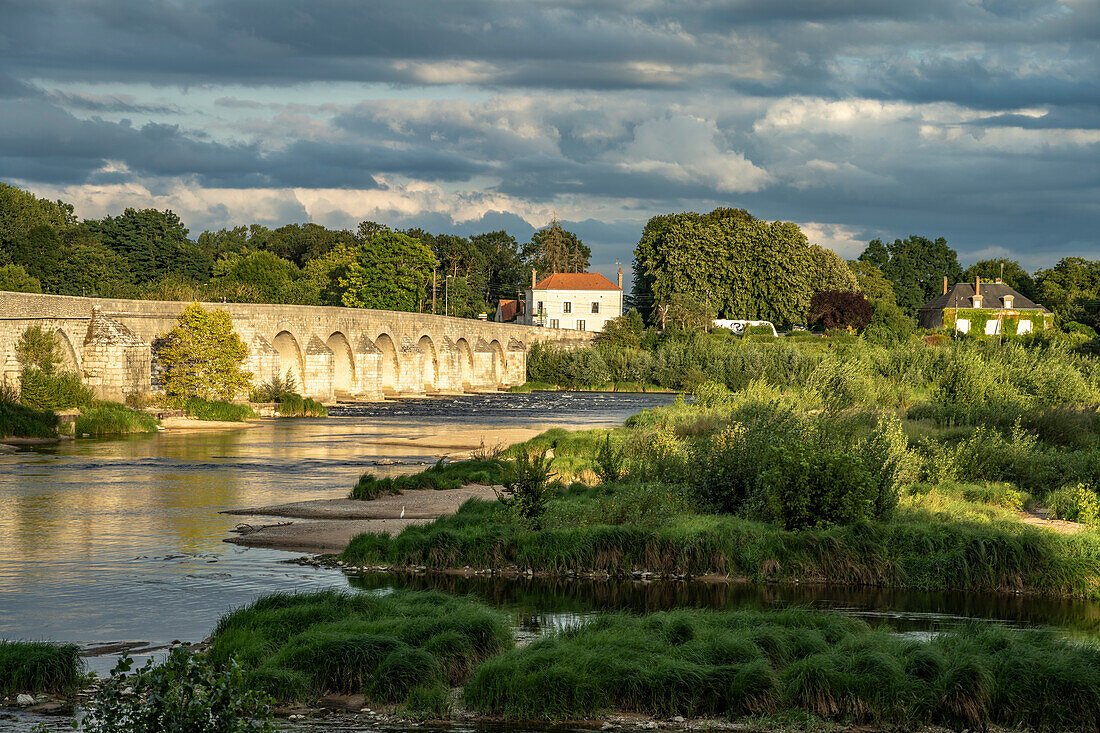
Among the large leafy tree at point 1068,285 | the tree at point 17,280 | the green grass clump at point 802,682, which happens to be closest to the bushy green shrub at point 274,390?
the tree at point 17,280

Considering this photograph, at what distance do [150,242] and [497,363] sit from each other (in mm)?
29278

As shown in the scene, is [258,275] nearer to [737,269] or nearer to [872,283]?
[737,269]

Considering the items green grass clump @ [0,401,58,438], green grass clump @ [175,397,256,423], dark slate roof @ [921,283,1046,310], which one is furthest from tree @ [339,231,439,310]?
dark slate roof @ [921,283,1046,310]

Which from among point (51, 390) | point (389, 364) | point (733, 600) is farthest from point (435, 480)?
point (389, 364)

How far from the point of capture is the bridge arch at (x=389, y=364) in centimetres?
6562

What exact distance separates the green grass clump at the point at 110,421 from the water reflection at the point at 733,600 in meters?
25.5

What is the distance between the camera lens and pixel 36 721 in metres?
8.23

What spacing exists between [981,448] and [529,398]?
47005 mm

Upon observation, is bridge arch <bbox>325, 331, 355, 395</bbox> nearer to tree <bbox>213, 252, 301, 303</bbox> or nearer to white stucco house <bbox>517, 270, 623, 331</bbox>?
tree <bbox>213, 252, 301, 303</bbox>

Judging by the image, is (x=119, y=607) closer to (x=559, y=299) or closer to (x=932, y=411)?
(x=932, y=411)

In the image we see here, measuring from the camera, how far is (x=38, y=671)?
8.88 metres

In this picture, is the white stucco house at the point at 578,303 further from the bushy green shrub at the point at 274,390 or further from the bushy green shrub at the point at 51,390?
the bushy green shrub at the point at 51,390

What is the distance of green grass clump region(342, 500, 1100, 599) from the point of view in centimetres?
1433

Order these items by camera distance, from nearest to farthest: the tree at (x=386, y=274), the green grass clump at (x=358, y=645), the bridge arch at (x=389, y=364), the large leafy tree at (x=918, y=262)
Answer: the green grass clump at (x=358, y=645) < the bridge arch at (x=389, y=364) < the tree at (x=386, y=274) < the large leafy tree at (x=918, y=262)
